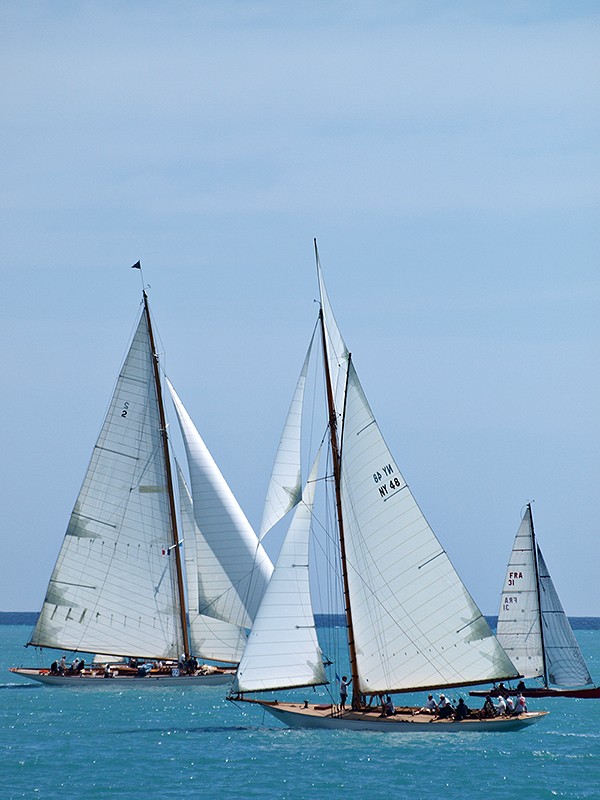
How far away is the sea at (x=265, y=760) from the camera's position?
40.8 meters

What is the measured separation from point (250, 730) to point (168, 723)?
15.1 feet

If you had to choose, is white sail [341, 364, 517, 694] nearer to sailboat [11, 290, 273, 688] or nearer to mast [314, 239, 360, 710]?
mast [314, 239, 360, 710]

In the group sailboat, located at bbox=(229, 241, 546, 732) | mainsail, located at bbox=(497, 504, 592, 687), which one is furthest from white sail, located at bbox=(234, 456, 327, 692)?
mainsail, located at bbox=(497, 504, 592, 687)

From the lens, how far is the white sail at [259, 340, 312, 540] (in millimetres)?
47438

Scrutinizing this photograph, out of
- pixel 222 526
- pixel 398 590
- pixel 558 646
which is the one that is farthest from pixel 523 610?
pixel 398 590

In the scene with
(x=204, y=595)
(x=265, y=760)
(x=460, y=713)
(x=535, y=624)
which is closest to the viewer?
(x=265, y=760)

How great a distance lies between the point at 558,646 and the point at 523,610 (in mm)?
2254

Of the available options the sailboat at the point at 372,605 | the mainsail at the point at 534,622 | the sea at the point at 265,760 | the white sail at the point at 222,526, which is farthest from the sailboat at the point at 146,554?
the sailboat at the point at 372,605

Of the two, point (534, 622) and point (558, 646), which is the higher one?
point (534, 622)

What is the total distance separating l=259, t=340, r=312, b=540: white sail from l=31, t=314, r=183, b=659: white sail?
1777 cm

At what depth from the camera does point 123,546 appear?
65.1 metres

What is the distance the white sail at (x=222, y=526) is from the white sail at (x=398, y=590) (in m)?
14.5

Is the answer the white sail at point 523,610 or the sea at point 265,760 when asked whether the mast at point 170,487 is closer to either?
the sea at point 265,760

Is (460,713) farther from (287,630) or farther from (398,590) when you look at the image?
(287,630)
